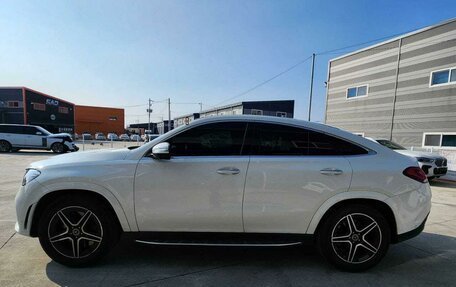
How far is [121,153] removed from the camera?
323 centimetres

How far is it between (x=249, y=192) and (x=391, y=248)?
7.79 ft

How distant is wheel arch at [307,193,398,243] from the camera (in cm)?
311

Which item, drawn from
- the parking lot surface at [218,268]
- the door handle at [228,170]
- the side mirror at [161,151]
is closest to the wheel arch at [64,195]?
the parking lot surface at [218,268]

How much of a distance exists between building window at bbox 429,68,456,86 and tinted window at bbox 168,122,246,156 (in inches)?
576

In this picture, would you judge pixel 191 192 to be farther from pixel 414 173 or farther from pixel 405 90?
pixel 405 90

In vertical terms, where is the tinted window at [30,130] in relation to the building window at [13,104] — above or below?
below

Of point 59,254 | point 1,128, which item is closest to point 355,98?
point 59,254

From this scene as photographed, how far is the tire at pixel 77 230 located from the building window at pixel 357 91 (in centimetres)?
1864

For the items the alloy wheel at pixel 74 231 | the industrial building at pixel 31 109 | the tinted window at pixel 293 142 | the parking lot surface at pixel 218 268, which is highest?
the industrial building at pixel 31 109

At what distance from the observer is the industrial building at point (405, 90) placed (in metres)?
13.6

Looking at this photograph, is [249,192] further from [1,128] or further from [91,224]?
[1,128]

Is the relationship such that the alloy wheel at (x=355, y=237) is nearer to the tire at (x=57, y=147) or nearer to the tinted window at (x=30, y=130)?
the tire at (x=57, y=147)

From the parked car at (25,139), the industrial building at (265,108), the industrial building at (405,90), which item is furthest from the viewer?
the industrial building at (265,108)

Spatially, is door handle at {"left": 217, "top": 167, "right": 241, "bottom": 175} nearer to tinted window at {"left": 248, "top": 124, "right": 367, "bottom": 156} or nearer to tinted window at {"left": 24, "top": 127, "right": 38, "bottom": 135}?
tinted window at {"left": 248, "top": 124, "right": 367, "bottom": 156}
